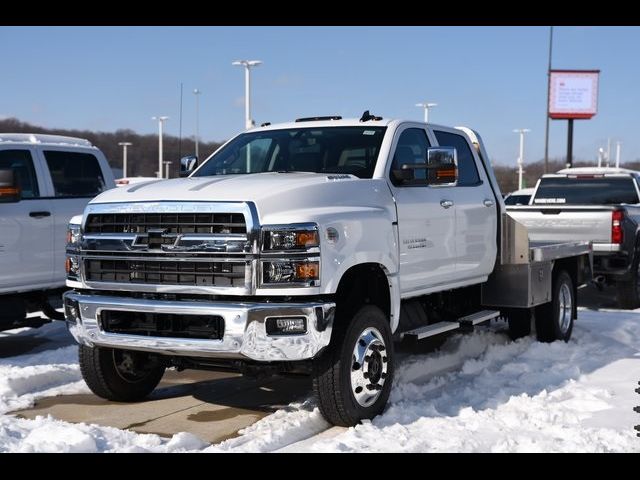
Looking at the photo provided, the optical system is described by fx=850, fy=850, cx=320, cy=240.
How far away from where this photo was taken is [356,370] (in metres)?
5.45

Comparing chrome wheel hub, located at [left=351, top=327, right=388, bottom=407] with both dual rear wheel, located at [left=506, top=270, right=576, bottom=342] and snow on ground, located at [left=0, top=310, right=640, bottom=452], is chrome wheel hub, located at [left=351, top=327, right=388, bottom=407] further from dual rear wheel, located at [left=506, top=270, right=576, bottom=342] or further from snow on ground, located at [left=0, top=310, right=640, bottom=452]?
dual rear wheel, located at [left=506, top=270, right=576, bottom=342]

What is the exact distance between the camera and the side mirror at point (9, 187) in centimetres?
714

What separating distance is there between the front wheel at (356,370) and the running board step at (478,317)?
162 cm

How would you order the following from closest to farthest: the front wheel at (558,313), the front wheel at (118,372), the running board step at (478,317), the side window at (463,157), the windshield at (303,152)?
1. the front wheel at (118,372)
2. the windshield at (303,152)
3. the running board step at (478,317)
4. the side window at (463,157)
5. the front wheel at (558,313)

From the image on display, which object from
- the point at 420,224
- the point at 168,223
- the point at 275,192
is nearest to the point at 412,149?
the point at 420,224

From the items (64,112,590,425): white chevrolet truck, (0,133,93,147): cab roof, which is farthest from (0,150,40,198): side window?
(64,112,590,425): white chevrolet truck

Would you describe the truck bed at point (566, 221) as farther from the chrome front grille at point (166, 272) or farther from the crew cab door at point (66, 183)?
the chrome front grille at point (166, 272)

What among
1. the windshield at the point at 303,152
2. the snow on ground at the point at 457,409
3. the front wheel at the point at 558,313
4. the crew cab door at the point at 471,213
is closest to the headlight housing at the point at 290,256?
the snow on ground at the point at 457,409

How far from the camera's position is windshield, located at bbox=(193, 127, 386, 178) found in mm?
6355

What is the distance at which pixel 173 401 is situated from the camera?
251 inches

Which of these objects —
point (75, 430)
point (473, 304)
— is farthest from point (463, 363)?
point (75, 430)

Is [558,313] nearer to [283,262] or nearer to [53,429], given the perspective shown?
[283,262]

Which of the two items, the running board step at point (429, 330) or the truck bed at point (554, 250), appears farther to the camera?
the truck bed at point (554, 250)

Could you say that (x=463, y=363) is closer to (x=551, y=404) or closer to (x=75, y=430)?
(x=551, y=404)
